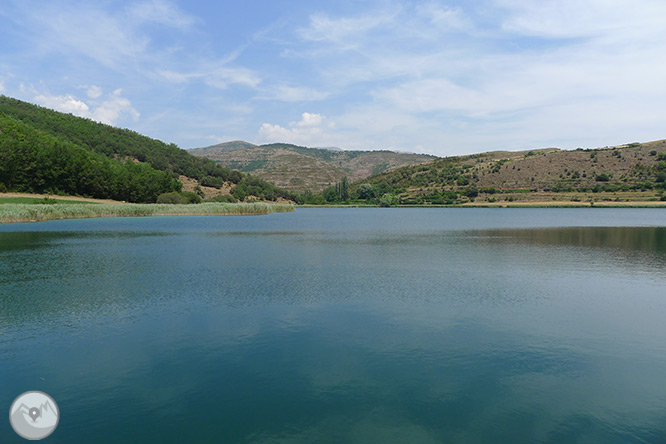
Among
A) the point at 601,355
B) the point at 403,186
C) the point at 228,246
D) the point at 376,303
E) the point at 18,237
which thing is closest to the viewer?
the point at 601,355

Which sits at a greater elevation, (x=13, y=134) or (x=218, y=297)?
(x=13, y=134)

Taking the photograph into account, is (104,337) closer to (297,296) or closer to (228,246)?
(297,296)

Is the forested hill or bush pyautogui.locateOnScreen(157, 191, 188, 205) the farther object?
bush pyautogui.locateOnScreen(157, 191, 188, 205)

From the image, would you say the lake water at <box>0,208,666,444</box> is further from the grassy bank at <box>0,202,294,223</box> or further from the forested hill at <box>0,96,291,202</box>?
the forested hill at <box>0,96,291,202</box>

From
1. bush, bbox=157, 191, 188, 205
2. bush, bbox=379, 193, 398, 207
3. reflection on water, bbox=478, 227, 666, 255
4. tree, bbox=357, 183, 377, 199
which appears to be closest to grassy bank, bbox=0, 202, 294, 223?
bush, bbox=157, 191, 188, 205

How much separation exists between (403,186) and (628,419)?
187 meters

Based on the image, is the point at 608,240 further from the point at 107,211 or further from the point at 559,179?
the point at 559,179

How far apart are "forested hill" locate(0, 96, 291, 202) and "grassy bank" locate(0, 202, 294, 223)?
28906 millimetres

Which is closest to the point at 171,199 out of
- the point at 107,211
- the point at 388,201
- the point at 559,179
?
the point at 107,211

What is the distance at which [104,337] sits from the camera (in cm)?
1388

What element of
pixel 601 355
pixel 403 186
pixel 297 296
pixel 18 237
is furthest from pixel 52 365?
pixel 403 186

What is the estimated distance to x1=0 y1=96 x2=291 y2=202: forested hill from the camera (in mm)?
97375

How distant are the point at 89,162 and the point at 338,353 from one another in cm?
11566

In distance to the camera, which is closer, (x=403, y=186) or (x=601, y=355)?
(x=601, y=355)
